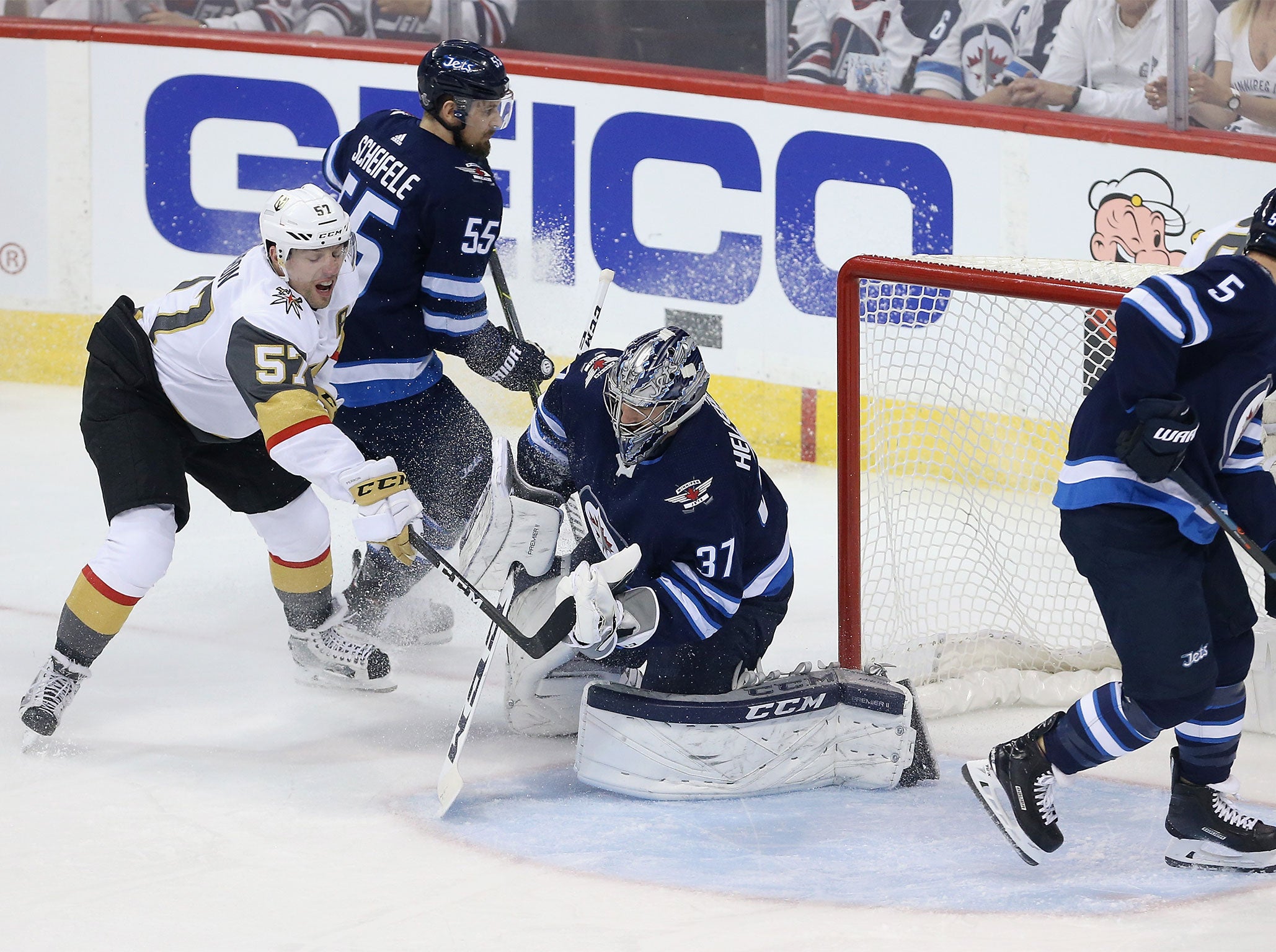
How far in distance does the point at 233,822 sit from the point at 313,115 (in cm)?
340

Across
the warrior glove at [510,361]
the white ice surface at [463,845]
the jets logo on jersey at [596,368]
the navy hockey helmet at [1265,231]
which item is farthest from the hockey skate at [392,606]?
the navy hockey helmet at [1265,231]

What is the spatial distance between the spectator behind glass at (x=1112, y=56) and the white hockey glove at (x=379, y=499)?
2.60m

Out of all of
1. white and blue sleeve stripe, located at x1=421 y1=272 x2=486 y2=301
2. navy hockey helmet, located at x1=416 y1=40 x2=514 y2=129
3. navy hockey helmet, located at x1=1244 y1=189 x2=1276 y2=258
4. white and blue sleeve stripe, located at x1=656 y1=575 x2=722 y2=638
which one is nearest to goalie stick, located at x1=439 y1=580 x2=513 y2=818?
white and blue sleeve stripe, located at x1=656 y1=575 x2=722 y2=638

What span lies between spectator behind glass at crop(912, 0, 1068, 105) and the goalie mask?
2448 mm

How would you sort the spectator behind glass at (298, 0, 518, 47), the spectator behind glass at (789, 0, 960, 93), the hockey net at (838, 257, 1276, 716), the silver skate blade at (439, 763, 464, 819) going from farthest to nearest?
the spectator behind glass at (298, 0, 518, 47)
the spectator behind glass at (789, 0, 960, 93)
the hockey net at (838, 257, 1276, 716)
the silver skate blade at (439, 763, 464, 819)

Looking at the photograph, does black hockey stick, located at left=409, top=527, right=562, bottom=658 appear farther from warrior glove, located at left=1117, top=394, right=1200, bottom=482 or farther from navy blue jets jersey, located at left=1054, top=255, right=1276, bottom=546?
warrior glove, located at left=1117, top=394, right=1200, bottom=482

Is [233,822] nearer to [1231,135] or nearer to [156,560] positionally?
[156,560]

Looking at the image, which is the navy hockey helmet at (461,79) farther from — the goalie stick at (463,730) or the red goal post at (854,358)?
the goalie stick at (463,730)

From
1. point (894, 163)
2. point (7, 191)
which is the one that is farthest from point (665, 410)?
point (7, 191)

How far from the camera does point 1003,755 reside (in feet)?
8.57

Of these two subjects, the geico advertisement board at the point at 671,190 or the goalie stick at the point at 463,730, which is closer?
the goalie stick at the point at 463,730

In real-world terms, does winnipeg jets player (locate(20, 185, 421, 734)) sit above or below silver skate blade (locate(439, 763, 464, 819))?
above

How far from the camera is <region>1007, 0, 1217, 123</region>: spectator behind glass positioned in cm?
441

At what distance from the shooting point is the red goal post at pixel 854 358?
3098 mm
